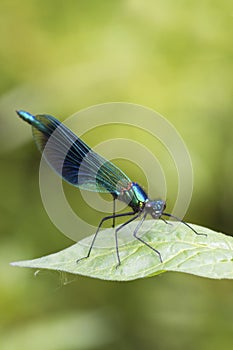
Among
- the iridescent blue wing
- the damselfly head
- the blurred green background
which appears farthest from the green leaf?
the blurred green background

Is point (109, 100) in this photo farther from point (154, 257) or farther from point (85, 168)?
point (154, 257)

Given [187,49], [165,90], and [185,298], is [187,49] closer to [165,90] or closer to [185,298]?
[165,90]

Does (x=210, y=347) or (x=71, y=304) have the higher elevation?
(x=71, y=304)

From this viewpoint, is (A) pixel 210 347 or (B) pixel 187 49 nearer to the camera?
(A) pixel 210 347

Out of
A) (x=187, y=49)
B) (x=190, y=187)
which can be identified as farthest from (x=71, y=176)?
(x=187, y=49)

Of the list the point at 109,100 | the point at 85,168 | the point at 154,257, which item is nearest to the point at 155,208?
the point at 85,168

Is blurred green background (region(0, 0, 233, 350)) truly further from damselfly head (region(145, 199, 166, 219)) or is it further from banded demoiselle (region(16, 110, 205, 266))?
damselfly head (region(145, 199, 166, 219))

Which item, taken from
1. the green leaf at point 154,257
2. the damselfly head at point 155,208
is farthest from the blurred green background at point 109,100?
the green leaf at point 154,257
